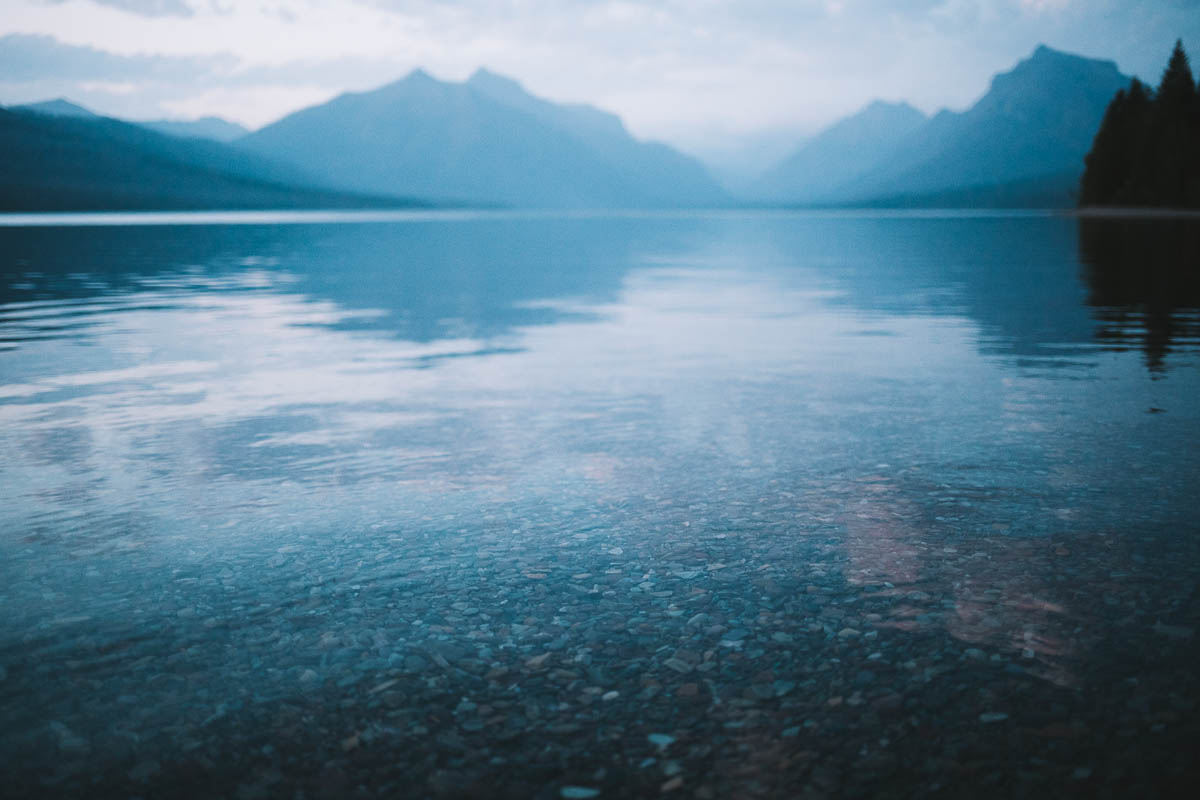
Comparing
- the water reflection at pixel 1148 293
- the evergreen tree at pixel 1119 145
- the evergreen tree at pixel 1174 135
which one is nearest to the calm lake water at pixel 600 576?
the water reflection at pixel 1148 293

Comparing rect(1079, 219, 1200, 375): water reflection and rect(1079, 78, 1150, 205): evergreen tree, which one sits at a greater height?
rect(1079, 78, 1150, 205): evergreen tree

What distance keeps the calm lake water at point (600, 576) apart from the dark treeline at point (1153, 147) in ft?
469

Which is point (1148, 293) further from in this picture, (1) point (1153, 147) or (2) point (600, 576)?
(1) point (1153, 147)

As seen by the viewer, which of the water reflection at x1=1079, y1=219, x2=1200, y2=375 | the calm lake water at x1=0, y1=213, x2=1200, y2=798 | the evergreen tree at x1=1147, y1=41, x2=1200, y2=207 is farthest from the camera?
the evergreen tree at x1=1147, y1=41, x2=1200, y2=207

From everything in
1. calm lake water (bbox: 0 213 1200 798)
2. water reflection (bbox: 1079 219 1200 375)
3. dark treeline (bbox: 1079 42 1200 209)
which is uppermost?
dark treeline (bbox: 1079 42 1200 209)

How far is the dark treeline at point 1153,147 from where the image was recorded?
452ft

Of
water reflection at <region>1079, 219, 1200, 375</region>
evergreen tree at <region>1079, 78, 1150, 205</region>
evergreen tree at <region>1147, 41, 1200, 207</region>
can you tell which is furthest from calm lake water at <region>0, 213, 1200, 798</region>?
evergreen tree at <region>1079, 78, 1150, 205</region>

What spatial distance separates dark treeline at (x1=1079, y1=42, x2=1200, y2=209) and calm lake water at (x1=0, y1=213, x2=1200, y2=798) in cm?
14295

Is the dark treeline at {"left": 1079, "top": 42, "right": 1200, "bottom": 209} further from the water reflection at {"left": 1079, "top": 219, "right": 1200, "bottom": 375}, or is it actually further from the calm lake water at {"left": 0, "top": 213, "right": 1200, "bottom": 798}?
the calm lake water at {"left": 0, "top": 213, "right": 1200, "bottom": 798}

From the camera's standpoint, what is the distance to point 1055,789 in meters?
5.75

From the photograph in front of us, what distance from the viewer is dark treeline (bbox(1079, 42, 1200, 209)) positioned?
137625mm

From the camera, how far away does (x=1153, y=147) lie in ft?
463

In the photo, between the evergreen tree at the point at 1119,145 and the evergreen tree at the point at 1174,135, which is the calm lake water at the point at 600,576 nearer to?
the evergreen tree at the point at 1174,135

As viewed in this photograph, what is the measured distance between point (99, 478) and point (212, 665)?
6.33 m
